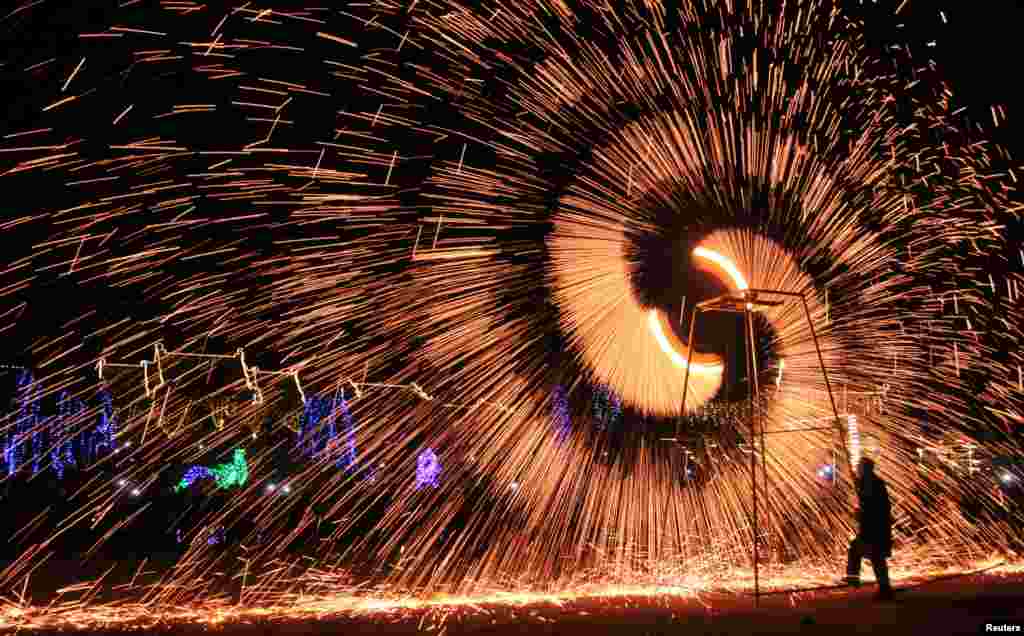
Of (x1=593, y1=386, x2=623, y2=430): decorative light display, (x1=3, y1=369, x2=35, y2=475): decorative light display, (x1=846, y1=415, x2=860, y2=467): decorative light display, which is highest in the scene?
(x1=846, y1=415, x2=860, y2=467): decorative light display

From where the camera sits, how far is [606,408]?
40.3 feet

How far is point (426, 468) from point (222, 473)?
3742 millimetres

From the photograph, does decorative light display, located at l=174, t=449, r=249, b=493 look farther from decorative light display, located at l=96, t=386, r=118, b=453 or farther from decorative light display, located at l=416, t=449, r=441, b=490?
decorative light display, located at l=416, t=449, r=441, b=490

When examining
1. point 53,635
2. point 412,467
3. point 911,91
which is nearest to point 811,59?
point 911,91

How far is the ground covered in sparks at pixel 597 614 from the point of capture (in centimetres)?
626

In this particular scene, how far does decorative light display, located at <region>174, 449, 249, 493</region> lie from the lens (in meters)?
14.9

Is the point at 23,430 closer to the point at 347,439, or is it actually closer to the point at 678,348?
the point at 347,439

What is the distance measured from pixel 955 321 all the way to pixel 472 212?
211 inches

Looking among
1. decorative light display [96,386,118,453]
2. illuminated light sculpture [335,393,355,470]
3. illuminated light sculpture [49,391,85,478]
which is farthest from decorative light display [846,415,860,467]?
illuminated light sculpture [49,391,85,478]

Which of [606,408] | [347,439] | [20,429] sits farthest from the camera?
[20,429]

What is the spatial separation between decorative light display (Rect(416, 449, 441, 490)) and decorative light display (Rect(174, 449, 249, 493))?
3138mm

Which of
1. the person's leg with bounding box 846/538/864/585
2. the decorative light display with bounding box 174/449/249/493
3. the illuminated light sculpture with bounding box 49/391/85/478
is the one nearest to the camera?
the person's leg with bounding box 846/538/864/585

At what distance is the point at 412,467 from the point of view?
14.3 meters

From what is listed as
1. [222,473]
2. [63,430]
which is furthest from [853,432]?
[63,430]
